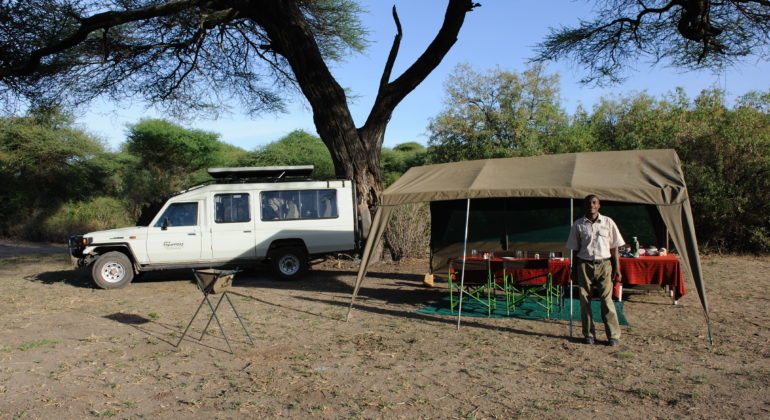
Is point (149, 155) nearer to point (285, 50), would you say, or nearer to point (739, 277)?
point (285, 50)

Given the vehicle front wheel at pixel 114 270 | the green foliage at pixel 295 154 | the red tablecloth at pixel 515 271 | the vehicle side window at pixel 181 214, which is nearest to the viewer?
the red tablecloth at pixel 515 271

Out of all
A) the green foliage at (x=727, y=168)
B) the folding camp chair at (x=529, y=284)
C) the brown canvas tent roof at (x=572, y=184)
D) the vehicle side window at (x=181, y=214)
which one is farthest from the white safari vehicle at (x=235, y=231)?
the green foliage at (x=727, y=168)

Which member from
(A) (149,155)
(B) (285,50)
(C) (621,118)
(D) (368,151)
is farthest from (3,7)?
(A) (149,155)

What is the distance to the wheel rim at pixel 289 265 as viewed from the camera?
11172mm

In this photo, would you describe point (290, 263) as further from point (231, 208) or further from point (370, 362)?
point (370, 362)

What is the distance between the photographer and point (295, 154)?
2745cm

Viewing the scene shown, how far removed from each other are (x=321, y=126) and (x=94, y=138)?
61.4 ft

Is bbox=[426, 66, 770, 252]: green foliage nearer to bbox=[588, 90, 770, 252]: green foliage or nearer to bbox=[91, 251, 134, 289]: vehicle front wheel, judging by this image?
bbox=[588, 90, 770, 252]: green foliage

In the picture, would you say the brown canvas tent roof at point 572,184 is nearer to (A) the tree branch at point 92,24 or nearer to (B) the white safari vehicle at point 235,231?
(B) the white safari vehicle at point 235,231

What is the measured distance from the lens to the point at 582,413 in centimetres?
436

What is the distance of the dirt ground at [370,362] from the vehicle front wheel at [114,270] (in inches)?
42.7

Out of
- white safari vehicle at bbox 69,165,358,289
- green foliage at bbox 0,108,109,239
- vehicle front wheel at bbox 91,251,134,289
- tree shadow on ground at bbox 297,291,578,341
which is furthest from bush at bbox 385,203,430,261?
green foliage at bbox 0,108,109,239

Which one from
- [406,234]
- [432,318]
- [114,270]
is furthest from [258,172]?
[432,318]

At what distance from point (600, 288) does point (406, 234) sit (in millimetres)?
7602
